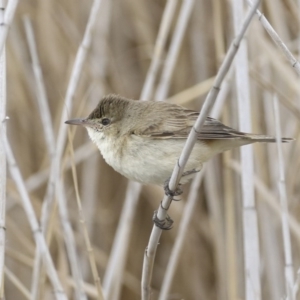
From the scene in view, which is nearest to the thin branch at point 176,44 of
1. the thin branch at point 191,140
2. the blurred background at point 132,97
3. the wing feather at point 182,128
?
the blurred background at point 132,97

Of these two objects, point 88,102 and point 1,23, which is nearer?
point 1,23

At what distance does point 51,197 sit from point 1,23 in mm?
766

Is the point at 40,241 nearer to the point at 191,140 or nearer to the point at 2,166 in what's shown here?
the point at 2,166

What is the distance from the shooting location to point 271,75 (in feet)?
10.9

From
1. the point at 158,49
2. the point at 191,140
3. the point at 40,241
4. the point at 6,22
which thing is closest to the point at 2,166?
the point at 40,241

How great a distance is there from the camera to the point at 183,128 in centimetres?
239

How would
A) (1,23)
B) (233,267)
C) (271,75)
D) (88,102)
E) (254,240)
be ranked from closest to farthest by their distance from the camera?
(1,23), (254,240), (233,267), (271,75), (88,102)

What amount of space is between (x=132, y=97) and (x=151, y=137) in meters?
1.41

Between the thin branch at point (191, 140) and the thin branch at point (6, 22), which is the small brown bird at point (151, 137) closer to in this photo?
the thin branch at point (191, 140)

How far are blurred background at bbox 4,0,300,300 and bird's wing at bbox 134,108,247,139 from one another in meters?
0.76

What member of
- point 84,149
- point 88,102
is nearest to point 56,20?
point 88,102

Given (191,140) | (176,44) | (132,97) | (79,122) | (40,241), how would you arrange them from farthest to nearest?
(132,97) → (176,44) → (79,122) → (40,241) → (191,140)

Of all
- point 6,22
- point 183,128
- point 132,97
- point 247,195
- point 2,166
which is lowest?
point 247,195

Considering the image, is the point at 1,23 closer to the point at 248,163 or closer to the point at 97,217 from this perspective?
the point at 248,163
